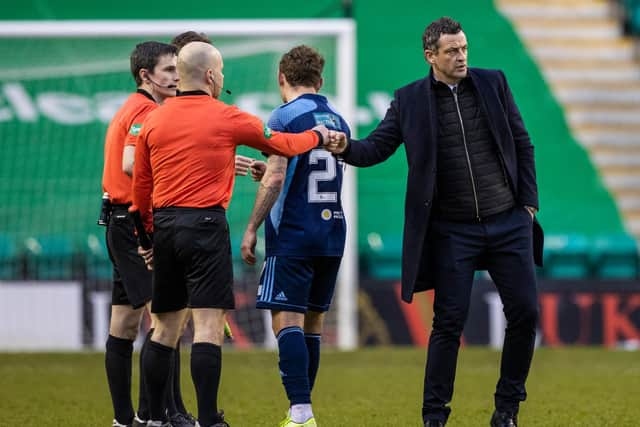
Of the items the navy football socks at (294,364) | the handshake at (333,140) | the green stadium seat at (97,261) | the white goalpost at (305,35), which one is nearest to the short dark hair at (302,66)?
the handshake at (333,140)

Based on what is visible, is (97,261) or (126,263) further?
(97,261)

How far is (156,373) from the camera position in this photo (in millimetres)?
5703

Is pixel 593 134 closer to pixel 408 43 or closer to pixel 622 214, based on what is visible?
pixel 622 214

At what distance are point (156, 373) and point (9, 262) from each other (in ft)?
25.5

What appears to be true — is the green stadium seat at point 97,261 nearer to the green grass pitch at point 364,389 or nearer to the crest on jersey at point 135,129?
the green grass pitch at point 364,389

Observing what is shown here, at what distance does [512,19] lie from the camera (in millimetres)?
15516

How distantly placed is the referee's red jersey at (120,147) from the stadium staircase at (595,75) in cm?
967

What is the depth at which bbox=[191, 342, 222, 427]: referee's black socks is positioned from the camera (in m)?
5.53

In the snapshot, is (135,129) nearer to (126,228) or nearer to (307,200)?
(126,228)

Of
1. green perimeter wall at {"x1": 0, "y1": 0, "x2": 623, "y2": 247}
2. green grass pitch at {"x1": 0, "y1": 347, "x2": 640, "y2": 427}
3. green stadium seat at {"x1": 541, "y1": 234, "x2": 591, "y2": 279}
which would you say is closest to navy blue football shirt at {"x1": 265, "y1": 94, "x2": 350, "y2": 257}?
green grass pitch at {"x1": 0, "y1": 347, "x2": 640, "y2": 427}

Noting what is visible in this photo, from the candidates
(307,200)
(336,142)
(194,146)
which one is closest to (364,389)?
(307,200)

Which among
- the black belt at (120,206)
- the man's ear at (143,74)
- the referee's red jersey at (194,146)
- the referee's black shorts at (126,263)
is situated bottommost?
the referee's black shorts at (126,263)

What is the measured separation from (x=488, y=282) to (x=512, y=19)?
4003 millimetres

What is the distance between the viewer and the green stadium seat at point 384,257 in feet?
45.3
